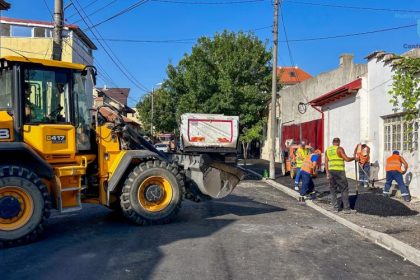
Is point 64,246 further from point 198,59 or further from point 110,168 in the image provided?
point 198,59

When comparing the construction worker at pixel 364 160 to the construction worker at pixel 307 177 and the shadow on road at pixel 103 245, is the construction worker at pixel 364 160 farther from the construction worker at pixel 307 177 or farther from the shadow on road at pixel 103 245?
the shadow on road at pixel 103 245

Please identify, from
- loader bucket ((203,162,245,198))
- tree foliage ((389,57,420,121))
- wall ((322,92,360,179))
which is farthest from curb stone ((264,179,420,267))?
wall ((322,92,360,179))

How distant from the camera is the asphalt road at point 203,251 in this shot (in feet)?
20.2

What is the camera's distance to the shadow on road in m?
6.16

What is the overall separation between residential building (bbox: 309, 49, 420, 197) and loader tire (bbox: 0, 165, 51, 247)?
9860mm

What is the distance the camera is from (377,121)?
1677 cm

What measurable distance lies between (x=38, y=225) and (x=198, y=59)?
77.6 feet

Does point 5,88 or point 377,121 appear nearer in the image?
point 5,88

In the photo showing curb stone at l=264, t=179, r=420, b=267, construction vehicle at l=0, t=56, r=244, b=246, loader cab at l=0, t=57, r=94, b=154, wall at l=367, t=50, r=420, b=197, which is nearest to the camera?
curb stone at l=264, t=179, r=420, b=267

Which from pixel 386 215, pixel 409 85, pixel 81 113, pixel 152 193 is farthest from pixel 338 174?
pixel 81 113

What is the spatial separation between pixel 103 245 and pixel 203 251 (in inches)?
62.6

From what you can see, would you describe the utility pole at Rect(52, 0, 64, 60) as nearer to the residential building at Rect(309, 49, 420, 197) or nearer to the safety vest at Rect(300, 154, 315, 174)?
the safety vest at Rect(300, 154, 315, 174)

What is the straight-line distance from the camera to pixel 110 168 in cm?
933

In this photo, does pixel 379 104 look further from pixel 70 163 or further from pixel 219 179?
pixel 70 163
